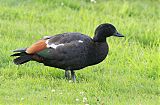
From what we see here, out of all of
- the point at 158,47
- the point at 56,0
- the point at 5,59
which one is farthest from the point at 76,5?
the point at 5,59

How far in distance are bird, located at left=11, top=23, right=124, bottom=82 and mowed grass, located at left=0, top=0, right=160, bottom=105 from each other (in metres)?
0.21

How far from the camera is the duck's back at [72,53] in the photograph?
866 cm

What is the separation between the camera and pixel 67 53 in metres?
8.70

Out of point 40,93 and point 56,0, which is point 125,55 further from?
point 56,0

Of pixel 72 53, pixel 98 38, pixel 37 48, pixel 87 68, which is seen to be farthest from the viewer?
pixel 87 68

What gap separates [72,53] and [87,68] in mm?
864

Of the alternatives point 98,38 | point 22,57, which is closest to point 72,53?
point 98,38

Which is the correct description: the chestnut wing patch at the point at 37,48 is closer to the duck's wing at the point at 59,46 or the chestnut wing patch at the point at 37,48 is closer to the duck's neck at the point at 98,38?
the duck's wing at the point at 59,46

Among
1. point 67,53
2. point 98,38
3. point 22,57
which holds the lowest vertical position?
point 22,57

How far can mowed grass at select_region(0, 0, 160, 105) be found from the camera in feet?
25.6

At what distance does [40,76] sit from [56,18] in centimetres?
381

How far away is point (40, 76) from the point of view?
28.6 feet

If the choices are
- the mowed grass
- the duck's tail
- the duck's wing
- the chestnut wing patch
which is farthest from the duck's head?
the duck's tail

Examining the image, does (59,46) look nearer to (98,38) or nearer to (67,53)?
(67,53)
